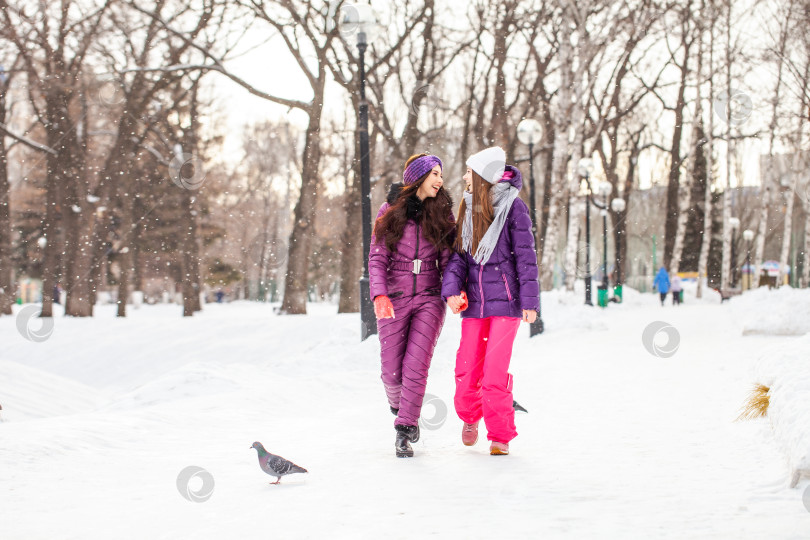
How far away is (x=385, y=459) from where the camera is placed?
457 centimetres

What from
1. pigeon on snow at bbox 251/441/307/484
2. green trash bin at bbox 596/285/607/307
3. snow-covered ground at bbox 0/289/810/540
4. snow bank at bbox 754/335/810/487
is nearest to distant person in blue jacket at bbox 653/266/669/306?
green trash bin at bbox 596/285/607/307

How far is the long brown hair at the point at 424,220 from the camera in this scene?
4.62 meters

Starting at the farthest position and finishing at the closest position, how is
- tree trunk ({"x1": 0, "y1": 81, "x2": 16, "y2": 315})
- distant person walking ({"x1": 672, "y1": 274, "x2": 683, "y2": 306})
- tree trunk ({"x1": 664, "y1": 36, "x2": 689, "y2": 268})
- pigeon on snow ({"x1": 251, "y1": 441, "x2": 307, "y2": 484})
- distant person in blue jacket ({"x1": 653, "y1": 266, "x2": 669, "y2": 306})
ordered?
distant person walking ({"x1": 672, "y1": 274, "x2": 683, "y2": 306}) < distant person in blue jacket ({"x1": 653, "y1": 266, "x2": 669, "y2": 306}) < tree trunk ({"x1": 664, "y1": 36, "x2": 689, "y2": 268}) < tree trunk ({"x1": 0, "y1": 81, "x2": 16, "y2": 315}) < pigeon on snow ({"x1": 251, "y1": 441, "x2": 307, "y2": 484})

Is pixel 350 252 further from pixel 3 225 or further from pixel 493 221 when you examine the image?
pixel 493 221

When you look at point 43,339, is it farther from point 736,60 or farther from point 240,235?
point 240,235

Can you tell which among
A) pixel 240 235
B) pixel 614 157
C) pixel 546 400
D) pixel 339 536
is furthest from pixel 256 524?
pixel 240 235

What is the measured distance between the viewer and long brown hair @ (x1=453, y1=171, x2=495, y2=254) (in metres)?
4.55

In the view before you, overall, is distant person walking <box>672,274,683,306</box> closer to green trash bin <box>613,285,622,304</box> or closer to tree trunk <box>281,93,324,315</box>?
green trash bin <box>613,285,622,304</box>

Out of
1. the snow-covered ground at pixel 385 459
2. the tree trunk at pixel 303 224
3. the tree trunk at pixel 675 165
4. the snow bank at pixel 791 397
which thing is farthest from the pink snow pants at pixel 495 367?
the tree trunk at pixel 675 165

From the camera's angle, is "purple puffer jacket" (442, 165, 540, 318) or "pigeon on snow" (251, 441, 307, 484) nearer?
"pigeon on snow" (251, 441, 307, 484)

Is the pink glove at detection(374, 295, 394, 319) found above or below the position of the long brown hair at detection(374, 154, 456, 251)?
below

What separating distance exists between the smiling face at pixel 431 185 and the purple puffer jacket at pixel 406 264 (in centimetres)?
16

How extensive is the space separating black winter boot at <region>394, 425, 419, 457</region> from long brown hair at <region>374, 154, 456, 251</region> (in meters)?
1.08

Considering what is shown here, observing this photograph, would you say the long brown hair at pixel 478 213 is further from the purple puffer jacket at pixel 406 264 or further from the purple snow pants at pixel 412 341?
the purple snow pants at pixel 412 341
